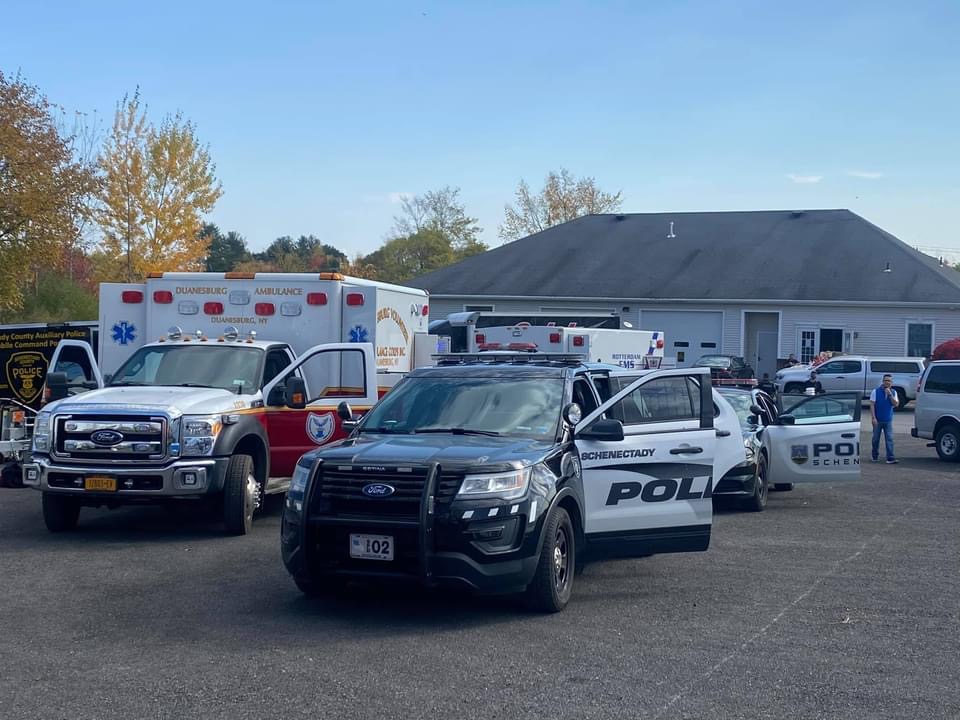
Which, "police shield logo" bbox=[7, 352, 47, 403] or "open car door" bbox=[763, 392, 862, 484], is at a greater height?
"police shield logo" bbox=[7, 352, 47, 403]

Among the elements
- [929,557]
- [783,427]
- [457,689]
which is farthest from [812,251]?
[457,689]

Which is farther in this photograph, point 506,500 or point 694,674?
point 506,500

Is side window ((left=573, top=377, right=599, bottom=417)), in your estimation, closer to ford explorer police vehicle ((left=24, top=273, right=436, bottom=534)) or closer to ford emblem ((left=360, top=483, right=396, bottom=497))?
ford emblem ((left=360, top=483, right=396, bottom=497))

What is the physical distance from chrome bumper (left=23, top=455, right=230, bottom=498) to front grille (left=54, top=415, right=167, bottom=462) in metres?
0.11

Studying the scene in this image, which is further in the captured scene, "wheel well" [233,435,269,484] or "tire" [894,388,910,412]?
"tire" [894,388,910,412]

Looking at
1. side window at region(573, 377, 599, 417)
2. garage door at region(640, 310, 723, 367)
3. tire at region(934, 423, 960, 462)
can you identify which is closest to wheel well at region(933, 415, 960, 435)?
tire at region(934, 423, 960, 462)

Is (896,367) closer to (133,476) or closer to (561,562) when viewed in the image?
(133,476)

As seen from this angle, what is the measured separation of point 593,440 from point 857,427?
23.3 ft

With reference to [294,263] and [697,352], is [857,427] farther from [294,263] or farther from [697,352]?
[294,263]

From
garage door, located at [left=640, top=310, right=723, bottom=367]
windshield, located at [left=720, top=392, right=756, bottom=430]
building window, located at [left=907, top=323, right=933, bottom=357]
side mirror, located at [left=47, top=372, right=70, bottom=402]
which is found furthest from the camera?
garage door, located at [left=640, top=310, right=723, bottom=367]

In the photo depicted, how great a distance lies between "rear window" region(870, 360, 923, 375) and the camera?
1406 inches

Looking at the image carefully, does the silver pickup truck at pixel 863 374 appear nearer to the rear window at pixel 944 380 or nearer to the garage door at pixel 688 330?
the garage door at pixel 688 330

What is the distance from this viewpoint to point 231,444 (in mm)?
11219

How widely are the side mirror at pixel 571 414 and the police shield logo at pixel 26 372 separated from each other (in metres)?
12.5
